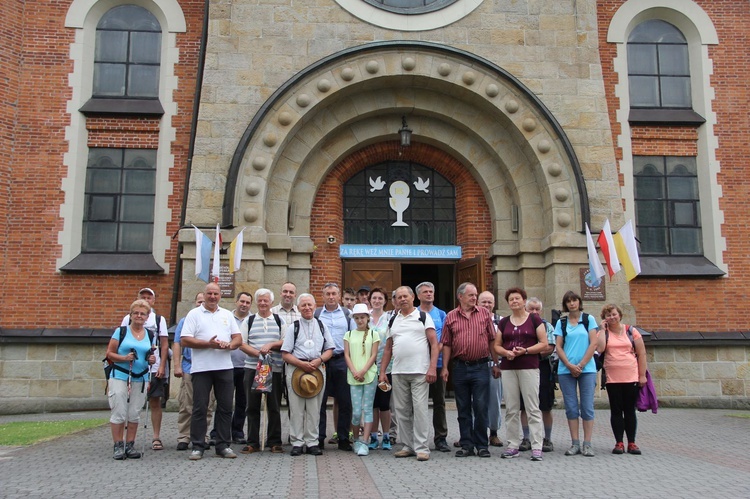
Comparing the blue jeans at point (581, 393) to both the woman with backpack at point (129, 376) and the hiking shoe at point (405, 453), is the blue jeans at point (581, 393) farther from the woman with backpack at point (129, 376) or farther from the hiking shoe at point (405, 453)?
the woman with backpack at point (129, 376)

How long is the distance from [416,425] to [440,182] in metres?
7.90

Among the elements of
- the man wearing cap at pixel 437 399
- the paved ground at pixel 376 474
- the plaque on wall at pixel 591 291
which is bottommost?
the paved ground at pixel 376 474

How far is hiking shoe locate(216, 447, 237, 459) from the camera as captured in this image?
778 centimetres

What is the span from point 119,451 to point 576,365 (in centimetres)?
496

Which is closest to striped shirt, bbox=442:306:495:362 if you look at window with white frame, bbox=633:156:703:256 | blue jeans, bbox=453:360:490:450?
blue jeans, bbox=453:360:490:450

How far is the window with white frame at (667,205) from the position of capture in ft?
49.7

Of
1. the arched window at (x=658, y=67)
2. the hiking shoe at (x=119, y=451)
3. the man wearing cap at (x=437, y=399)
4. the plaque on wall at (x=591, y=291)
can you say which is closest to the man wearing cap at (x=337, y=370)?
the man wearing cap at (x=437, y=399)

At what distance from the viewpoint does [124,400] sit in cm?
783

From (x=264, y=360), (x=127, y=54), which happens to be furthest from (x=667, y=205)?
(x=127, y=54)

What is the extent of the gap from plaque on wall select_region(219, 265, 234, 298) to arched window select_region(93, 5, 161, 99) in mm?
4583

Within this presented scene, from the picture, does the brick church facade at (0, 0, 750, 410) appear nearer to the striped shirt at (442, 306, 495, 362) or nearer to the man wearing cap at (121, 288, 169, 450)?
the man wearing cap at (121, 288, 169, 450)

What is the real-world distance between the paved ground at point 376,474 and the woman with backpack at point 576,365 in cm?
40

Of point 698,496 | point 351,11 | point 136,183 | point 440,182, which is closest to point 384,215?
point 440,182

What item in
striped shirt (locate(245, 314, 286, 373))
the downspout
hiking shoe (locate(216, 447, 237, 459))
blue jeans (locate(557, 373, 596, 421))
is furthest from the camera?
the downspout
